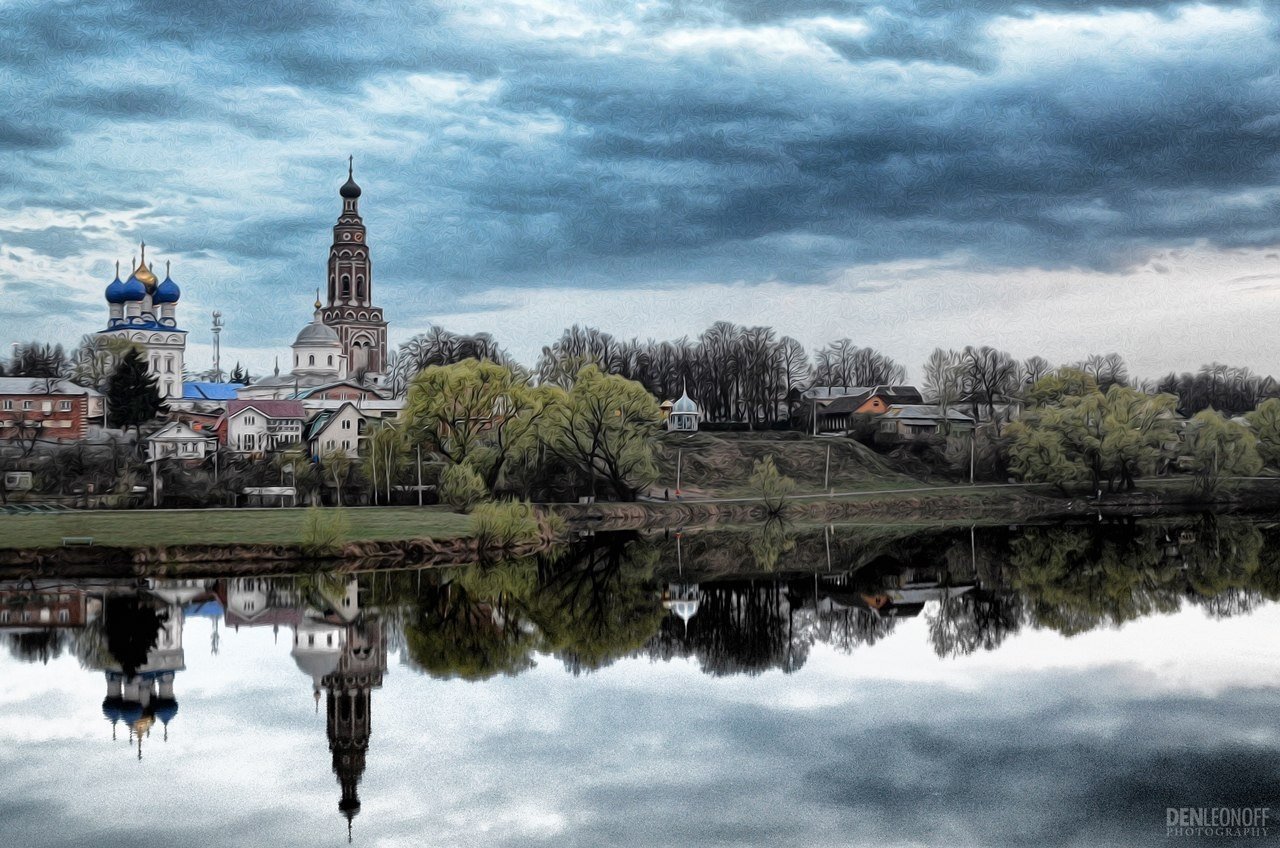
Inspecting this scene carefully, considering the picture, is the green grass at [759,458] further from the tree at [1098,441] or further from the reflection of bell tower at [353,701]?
the reflection of bell tower at [353,701]

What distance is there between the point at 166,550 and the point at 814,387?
9070 cm

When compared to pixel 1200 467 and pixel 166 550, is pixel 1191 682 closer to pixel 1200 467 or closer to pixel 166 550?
pixel 166 550

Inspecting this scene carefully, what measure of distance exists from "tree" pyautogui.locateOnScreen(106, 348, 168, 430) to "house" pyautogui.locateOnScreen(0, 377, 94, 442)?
9.85ft

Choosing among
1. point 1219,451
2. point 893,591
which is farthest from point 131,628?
point 1219,451

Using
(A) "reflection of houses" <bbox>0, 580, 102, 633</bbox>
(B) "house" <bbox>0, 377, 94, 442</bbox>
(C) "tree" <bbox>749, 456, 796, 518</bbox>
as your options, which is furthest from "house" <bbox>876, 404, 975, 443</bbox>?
(A) "reflection of houses" <bbox>0, 580, 102, 633</bbox>

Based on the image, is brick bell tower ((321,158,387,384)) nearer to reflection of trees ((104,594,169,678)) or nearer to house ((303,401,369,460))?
house ((303,401,369,460))

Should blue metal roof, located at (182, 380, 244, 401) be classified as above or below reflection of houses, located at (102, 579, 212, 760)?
above

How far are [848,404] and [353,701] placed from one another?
92.6 m

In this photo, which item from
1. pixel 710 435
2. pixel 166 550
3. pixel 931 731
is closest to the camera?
pixel 931 731

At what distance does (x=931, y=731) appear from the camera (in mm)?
21141

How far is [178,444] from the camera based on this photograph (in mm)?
80125

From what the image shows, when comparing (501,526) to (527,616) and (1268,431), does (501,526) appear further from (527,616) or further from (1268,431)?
(1268,431)

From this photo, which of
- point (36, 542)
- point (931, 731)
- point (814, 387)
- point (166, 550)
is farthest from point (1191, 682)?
point (814, 387)

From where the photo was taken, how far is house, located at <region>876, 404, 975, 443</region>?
331 ft
